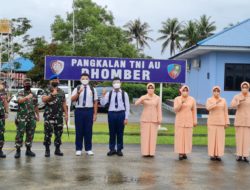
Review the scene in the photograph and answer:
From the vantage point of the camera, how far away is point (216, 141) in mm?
10930

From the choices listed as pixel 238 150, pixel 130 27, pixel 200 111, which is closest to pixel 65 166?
pixel 238 150

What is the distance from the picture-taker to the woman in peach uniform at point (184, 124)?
1086cm

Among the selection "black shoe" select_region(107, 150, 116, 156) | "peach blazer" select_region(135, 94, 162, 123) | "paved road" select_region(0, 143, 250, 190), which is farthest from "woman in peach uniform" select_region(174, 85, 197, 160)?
"black shoe" select_region(107, 150, 116, 156)

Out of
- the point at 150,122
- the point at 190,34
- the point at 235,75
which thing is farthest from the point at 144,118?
the point at 190,34

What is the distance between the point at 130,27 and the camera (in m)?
81.1

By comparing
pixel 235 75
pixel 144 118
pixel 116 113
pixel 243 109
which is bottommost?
pixel 144 118

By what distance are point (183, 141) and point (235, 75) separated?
1469cm

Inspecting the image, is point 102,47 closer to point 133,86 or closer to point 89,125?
point 133,86

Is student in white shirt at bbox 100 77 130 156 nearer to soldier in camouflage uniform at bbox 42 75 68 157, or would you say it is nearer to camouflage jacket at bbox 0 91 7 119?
soldier in camouflage uniform at bbox 42 75 68 157

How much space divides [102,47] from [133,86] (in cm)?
457

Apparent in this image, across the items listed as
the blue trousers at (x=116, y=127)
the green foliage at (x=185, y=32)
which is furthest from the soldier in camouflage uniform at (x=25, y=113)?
the green foliage at (x=185, y=32)

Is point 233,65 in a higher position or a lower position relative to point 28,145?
higher

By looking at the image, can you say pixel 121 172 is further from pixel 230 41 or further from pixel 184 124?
pixel 230 41

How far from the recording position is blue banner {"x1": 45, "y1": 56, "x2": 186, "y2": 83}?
1603 centimetres
